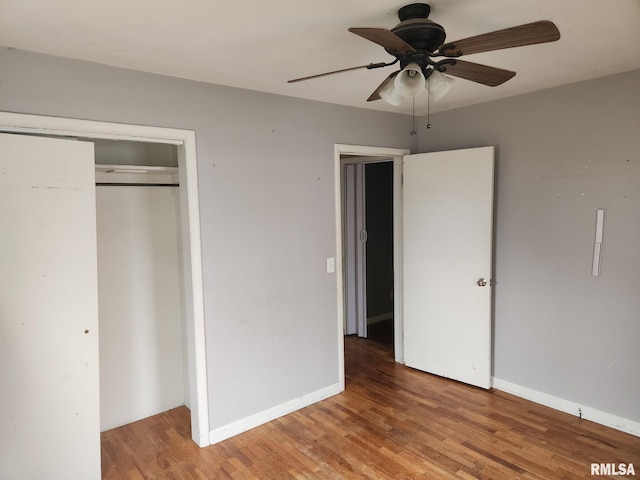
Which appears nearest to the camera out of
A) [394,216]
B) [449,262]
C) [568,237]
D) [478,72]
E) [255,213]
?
[478,72]

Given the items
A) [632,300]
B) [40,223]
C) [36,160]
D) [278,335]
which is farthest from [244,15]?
[632,300]

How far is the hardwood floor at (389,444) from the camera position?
2.46m

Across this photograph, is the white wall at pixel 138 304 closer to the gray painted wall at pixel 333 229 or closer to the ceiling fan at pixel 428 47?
the gray painted wall at pixel 333 229

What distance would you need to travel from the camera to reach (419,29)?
1616 millimetres

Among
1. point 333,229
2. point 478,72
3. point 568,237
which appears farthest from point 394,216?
point 478,72

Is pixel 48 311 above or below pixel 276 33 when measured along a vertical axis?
below

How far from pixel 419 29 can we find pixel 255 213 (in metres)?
1.65

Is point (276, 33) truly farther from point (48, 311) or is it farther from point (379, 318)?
point (379, 318)

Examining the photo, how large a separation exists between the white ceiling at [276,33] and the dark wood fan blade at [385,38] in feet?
0.70

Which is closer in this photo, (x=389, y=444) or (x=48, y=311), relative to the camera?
(x=48, y=311)

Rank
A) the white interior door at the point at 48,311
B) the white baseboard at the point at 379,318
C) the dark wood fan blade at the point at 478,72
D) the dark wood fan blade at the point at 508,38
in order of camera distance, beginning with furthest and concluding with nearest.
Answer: the white baseboard at the point at 379,318, the white interior door at the point at 48,311, the dark wood fan blade at the point at 478,72, the dark wood fan blade at the point at 508,38

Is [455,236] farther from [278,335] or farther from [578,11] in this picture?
[578,11]

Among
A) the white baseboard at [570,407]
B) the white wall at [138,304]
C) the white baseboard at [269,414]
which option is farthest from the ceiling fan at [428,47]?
the white baseboard at [570,407]

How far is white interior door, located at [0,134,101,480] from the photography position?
205 cm
